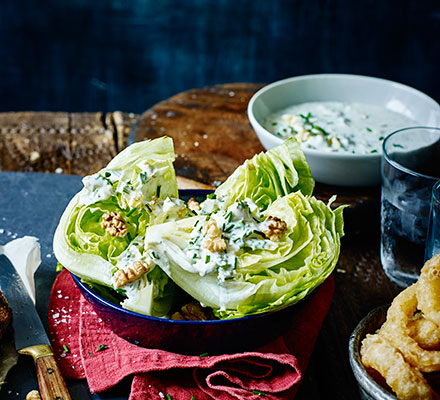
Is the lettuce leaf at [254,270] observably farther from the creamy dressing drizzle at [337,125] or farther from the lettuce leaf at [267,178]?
the creamy dressing drizzle at [337,125]

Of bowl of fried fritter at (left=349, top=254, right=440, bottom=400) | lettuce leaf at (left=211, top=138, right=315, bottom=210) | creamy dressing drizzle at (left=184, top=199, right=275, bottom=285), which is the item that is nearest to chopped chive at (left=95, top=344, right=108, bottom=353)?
creamy dressing drizzle at (left=184, top=199, right=275, bottom=285)

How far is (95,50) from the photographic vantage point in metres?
3.71

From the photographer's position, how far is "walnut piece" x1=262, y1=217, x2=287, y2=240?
120 cm

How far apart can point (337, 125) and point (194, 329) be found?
116 centimetres

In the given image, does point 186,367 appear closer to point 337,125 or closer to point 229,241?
point 229,241

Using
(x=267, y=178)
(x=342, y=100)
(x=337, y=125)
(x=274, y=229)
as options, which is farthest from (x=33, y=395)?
(x=342, y=100)

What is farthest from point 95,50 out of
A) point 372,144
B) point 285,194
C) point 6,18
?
point 285,194

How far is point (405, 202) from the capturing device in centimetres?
159

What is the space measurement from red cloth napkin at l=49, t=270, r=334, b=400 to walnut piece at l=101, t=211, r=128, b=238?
0.22m

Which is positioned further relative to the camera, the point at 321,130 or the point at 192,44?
the point at 192,44

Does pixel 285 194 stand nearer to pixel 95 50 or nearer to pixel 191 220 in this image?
pixel 191 220

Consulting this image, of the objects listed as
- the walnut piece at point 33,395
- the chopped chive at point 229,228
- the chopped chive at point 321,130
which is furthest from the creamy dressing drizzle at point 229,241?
the chopped chive at point 321,130

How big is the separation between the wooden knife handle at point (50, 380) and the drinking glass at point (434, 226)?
87 cm

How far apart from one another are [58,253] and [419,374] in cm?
72
